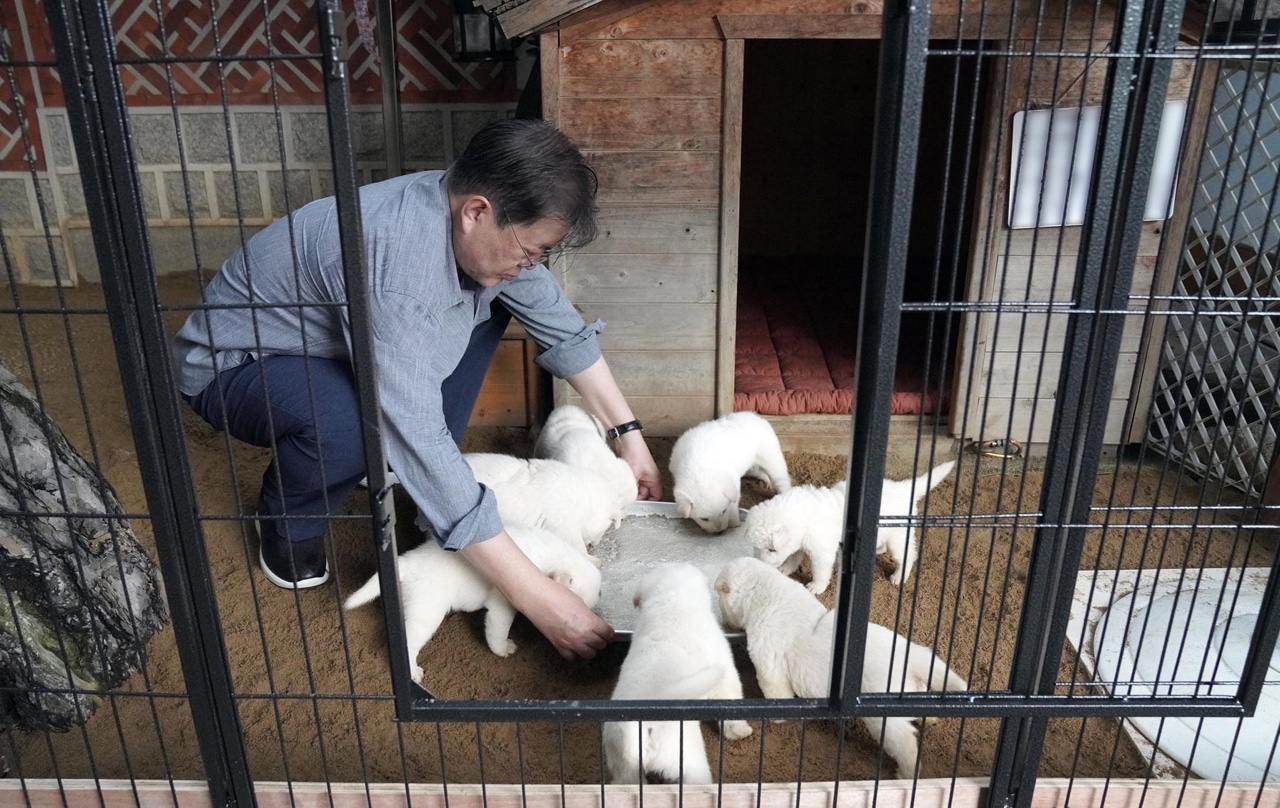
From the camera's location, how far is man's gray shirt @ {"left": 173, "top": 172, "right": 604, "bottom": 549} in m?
2.11

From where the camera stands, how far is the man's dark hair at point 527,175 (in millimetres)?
2141

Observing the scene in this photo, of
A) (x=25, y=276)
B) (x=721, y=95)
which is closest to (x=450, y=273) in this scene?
(x=721, y=95)

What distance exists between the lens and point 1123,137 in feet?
4.50

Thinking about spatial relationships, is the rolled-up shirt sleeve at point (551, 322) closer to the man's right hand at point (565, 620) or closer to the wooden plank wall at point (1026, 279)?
the man's right hand at point (565, 620)

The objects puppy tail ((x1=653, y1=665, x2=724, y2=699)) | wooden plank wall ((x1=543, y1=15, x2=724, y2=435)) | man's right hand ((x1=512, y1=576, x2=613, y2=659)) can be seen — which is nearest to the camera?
puppy tail ((x1=653, y1=665, x2=724, y2=699))

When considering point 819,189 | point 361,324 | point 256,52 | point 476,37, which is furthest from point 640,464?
point 256,52

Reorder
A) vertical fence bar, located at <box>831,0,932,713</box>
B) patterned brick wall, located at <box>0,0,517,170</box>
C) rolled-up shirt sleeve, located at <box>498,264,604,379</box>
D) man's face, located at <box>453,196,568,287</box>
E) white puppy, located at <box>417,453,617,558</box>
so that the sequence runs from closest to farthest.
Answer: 1. vertical fence bar, located at <box>831,0,932,713</box>
2. man's face, located at <box>453,196,568,287</box>
3. white puppy, located at <box>417,453,617,558</box>
4. rolled-up shirt sleeve, located at <box>498,264,604,379</box>
5. patterned brick wall, located at <box>0,0,517,170</box>

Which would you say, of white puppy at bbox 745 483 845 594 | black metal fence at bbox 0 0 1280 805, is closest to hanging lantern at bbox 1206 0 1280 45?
black metal fence at bbox 0 0 1280 805

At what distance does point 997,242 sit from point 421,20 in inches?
120

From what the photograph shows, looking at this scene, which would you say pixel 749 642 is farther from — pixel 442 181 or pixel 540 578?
pixel 442 181

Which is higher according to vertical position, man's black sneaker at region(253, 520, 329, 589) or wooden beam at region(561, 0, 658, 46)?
wooden beam at region(561, 0, 658, 46)

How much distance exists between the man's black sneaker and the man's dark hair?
1.19 meters

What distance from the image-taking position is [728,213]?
3.34m

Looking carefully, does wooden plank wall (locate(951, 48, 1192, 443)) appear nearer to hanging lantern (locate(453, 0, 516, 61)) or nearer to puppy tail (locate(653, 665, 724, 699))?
puppy tail (locate(653, 665, 724, 699))
